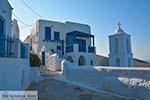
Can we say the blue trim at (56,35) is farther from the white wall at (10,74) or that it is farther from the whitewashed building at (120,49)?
the white wall at (10,74)

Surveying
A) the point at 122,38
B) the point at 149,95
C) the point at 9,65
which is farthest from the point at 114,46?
the point at 9,65

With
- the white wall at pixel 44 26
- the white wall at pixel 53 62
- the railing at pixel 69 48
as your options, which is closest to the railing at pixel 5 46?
the white wall at pixel 53 62

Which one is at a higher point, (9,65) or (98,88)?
(9,65)

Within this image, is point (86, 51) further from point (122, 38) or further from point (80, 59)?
point (122, 38)

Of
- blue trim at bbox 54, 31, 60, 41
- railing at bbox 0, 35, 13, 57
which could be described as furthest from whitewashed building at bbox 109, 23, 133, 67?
→ railing at bbox 0, 35, 13, 57

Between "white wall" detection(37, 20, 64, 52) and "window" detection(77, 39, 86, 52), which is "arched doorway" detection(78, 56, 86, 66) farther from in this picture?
"white wall" detection(37, 20, 64, 52)

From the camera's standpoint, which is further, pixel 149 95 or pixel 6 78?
A: pixel 149 95

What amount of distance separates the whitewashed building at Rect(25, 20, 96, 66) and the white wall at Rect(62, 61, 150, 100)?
10.4m

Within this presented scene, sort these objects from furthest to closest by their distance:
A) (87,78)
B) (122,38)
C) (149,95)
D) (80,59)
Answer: (80,59)
(122,38)
(87,78)
(149,95)

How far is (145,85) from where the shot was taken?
13602mm

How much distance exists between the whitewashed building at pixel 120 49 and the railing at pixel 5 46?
1425 centimetres

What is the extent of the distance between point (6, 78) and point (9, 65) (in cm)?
65

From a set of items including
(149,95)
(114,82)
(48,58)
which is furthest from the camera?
(48,58)

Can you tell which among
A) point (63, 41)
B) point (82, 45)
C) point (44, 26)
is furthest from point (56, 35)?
point (82, 45)
